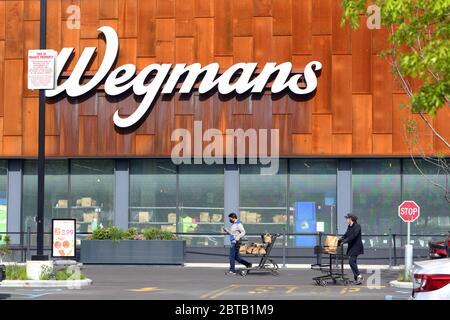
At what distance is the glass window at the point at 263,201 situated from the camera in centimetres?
Result: 3528

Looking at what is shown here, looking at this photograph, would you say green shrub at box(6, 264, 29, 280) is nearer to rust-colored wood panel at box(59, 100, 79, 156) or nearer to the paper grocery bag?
the paper grocery bag

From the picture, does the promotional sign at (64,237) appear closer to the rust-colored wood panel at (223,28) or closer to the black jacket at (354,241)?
the black jacket at (354,241)

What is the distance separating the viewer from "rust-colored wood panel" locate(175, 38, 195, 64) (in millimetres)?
35062

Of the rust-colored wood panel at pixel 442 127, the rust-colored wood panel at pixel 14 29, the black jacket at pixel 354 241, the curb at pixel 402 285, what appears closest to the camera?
the curb at pixel 402 285

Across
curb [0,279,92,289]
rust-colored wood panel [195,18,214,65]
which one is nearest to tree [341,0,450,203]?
curb [0,279,92,289]

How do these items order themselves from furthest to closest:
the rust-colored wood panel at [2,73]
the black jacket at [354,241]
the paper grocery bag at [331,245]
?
the rust-colored wood panel at [2,73], the paper grocery bag at [331,245], the black jacket at [354,241]

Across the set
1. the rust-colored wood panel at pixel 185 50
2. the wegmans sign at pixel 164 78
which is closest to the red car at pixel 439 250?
the wegmans sign at pixel 164 78

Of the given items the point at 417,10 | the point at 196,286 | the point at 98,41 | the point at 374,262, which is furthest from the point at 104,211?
the point at 417,10

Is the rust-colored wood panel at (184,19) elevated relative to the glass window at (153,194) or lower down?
elevated

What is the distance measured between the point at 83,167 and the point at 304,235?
9.24 meters

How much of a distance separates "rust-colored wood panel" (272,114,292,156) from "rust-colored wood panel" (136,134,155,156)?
4751 mm

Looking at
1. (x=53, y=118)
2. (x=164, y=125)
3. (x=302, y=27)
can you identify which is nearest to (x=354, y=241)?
(x=302, y=27)

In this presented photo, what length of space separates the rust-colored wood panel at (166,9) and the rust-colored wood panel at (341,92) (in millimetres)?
6490
